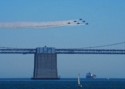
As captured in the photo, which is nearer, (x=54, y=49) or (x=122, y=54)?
(x=122, y=54)

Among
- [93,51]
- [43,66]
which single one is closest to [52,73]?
[43,66]

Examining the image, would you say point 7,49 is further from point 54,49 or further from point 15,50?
point 54,49

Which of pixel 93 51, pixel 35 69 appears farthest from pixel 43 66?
pixel 93 51

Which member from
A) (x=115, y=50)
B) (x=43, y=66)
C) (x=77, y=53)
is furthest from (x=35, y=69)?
(x=115, y=50)

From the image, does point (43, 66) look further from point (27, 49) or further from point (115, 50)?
point (115, 50)

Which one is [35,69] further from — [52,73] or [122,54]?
[122,54]
